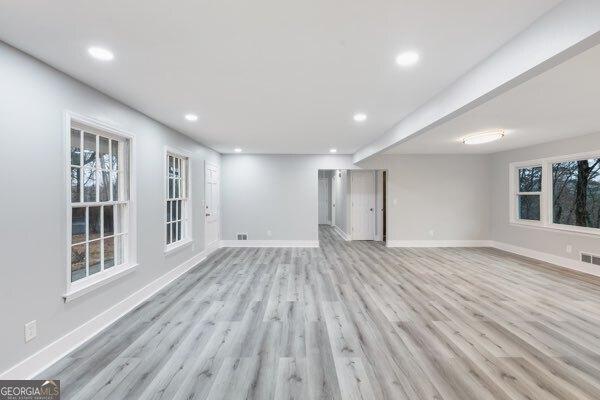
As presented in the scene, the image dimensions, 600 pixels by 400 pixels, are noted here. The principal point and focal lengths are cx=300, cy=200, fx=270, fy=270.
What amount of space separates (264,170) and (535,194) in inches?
239

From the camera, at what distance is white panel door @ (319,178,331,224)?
11.9 meters

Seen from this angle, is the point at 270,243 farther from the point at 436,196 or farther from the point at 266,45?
the point at 266,45

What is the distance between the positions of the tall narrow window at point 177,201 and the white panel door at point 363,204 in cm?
474

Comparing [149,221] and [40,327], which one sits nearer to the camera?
[40,327]

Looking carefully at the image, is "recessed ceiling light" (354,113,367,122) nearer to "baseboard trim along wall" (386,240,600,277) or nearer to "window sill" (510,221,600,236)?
"baseboard trim along wall" (386,240,600,277)

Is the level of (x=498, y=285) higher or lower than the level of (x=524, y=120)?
lower

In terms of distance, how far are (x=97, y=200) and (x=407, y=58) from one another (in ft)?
10.4

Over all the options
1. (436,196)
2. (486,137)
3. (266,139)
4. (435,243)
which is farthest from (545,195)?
(266,139)

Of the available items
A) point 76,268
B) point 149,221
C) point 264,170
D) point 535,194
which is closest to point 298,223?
point 264,170

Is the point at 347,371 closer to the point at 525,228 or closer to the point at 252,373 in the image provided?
the point at 252,373

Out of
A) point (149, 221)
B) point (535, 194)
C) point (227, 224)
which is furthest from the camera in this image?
point (227, 224)

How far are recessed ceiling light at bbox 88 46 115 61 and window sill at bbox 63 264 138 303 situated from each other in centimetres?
195

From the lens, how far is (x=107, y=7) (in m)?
1.54

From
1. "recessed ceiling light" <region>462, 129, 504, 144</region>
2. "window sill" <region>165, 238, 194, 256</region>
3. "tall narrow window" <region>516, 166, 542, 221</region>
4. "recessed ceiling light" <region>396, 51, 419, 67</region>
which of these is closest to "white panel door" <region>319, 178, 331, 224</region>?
"tall narrow window" <region>516, 166, 542, 221</region>
